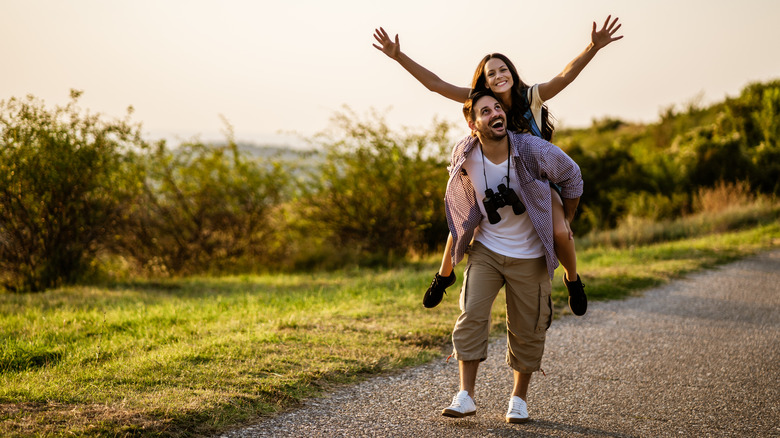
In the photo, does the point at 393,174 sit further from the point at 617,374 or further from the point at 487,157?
the point at 487,157

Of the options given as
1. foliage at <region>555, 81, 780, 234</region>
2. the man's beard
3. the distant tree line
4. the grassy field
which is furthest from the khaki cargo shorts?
foliage at <region>555, 81, 780, 234</region>

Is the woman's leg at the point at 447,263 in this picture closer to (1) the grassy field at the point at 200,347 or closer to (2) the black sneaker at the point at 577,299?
(2) the black sneaker at the point at 577,299

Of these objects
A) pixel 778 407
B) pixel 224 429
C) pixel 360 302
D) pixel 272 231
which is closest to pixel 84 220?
pixel 272 231

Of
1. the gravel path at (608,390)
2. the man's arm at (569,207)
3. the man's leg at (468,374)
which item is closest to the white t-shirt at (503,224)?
the man's arm at (569,207)

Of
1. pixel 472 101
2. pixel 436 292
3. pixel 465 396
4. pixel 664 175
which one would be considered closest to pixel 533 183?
pixel 472 101

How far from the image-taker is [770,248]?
495 inches

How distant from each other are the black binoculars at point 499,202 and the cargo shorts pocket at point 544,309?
523mm

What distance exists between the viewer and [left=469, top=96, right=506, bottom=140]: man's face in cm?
373

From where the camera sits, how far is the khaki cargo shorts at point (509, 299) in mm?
3883

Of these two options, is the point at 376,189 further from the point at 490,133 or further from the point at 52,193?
the point at 490,133

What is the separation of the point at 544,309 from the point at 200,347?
9.01 feet

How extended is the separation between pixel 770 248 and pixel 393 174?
7.26 meters

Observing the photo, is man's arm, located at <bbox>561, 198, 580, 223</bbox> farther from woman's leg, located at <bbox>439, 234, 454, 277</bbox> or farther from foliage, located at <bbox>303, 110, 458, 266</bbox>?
foliage, located at <bbox>303, 110, 458, 266</bbox>

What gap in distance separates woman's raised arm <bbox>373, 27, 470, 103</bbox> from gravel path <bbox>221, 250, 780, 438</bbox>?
6.61ft
